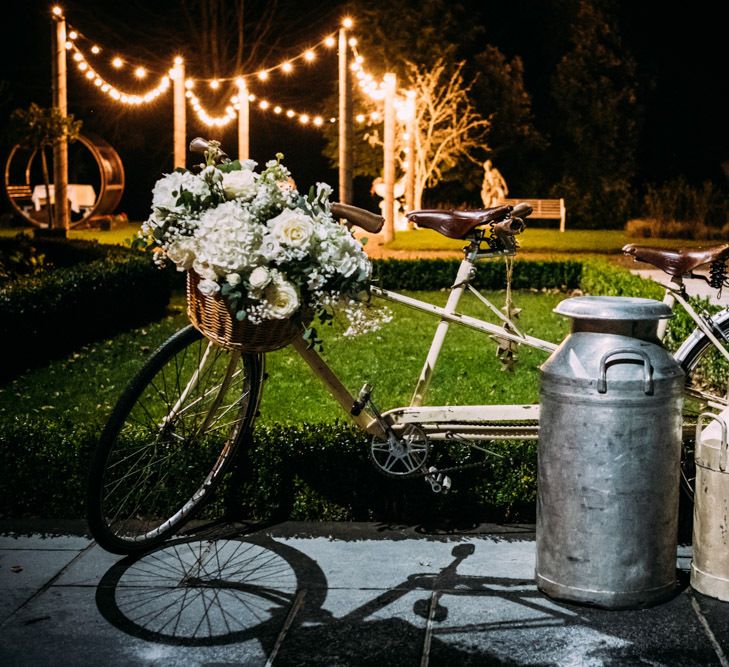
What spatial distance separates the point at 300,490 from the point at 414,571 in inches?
33.7

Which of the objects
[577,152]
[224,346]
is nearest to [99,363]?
[224,346]

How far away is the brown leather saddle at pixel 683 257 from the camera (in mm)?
4336

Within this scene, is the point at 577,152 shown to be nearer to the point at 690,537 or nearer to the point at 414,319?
the point at 414,319

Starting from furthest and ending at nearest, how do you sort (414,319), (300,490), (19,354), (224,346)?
(414,319) < (19,354) < (300,490) < (224,346)

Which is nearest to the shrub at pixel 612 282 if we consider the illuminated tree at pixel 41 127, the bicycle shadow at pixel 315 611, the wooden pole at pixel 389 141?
the bicycle shadow at pixel 315 611

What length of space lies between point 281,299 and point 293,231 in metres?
0.25

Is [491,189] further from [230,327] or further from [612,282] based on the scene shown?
[230,327]

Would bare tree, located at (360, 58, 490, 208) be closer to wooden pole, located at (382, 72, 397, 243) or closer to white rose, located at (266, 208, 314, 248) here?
wooden pole, located at (382, 72, 397, 243)

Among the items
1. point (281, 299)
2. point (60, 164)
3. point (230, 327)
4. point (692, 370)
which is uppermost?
point (60, 164)

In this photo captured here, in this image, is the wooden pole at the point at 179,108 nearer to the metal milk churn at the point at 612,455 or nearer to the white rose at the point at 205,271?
the white rose at the point at 205,271

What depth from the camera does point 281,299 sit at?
380 cm

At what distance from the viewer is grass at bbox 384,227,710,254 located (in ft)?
67.9

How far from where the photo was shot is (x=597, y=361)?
12.5 ft

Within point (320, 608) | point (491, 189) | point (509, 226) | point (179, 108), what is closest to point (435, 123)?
point (491, 189)
